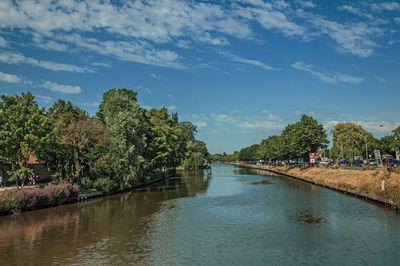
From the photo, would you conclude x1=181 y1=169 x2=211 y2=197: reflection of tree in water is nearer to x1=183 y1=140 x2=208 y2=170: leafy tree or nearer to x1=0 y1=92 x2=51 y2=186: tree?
x1=0 y1=92 x2=51 y2=186: tree

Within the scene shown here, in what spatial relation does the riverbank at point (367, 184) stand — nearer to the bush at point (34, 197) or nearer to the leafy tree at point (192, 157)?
the bush at point (34, 197)

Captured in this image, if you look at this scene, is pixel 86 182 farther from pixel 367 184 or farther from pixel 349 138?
pixel 349 138

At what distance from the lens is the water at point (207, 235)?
18828 mm

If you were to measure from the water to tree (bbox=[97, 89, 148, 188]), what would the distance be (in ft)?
46.4

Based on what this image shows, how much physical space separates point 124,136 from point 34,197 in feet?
61.6

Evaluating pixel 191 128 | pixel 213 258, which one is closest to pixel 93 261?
pixel 213 258

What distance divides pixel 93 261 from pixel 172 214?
15.6m

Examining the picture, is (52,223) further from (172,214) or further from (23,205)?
(172,214)

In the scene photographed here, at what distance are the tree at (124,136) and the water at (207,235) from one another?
14157 millimetres

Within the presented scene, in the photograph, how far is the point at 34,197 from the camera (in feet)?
121

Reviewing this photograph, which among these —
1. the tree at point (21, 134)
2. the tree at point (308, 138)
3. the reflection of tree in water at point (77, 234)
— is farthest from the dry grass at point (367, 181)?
the tree at point (21, 134)

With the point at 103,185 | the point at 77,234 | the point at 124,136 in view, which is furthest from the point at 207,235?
the point at 124,136

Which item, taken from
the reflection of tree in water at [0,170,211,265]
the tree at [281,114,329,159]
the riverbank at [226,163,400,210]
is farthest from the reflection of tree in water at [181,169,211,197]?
the tree at [281,114,329,159]

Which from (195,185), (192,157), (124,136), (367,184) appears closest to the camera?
(367,184)
